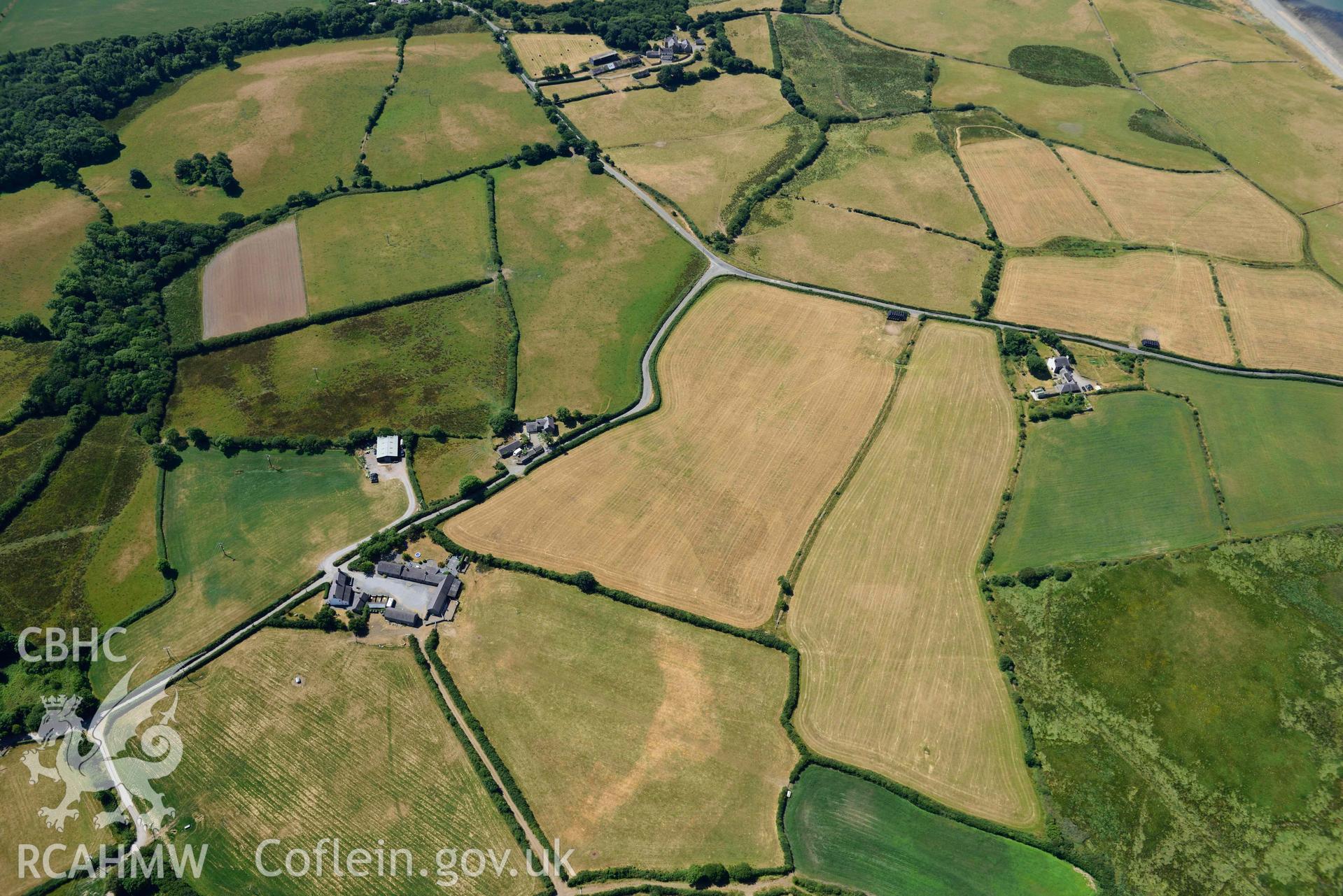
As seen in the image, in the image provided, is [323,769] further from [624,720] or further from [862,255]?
[862,255]

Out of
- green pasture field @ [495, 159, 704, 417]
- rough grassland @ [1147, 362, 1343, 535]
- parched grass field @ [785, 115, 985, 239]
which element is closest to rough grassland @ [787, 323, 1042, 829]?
rough grassland @ [1147, 362, 1343, 535]

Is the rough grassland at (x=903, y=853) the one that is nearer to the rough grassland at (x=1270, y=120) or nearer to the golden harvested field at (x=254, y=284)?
the golden harvested field at (x=254, y=284)

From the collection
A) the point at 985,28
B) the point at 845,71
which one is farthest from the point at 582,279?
the point at 985,28

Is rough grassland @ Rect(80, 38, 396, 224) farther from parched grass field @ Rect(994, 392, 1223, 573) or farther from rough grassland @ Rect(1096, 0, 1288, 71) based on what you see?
rough grassland @ Rect(1096, 0, 1288, 71)

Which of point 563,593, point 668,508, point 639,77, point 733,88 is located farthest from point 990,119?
point 563,593

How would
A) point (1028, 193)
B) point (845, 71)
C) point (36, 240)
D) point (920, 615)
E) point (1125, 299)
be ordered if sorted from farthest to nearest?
point (845, 71) → point (1028, 193) → point (36, 240) → point (1125, 299) → point (920, 615)

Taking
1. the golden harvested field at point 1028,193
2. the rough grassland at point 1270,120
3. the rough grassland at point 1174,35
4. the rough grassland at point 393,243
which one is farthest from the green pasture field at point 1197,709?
the rough grassland at point 1174,35
